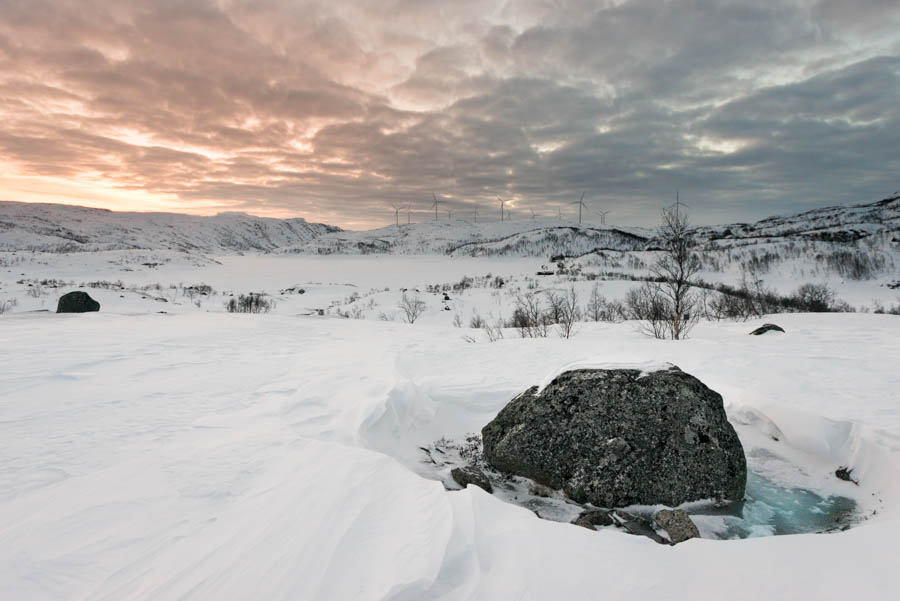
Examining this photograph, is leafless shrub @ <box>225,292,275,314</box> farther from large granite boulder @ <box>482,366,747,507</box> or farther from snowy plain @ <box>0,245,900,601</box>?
large granite boulder @ <box>482,366,747,507</box>

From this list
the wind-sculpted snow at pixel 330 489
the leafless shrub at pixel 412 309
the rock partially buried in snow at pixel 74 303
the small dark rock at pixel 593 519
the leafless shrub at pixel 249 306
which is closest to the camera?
the wind-sculpted snow at pixel 330 489

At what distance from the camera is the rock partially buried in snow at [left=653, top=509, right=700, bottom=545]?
3.23m

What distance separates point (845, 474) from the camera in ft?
13.5

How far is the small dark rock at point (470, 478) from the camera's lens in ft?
13.1

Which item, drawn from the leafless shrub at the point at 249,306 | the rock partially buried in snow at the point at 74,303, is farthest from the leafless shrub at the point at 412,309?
the rock partially buried in snow at the point at 74,303

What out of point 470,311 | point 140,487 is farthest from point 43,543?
point 470,311

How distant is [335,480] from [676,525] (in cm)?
264

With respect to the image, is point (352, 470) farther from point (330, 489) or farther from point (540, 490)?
point (540, 490)

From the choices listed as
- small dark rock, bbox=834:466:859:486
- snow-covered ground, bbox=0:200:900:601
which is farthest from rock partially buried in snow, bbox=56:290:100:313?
small dark rock, bbox=834:466:859:486

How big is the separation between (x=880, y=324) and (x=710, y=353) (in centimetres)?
825

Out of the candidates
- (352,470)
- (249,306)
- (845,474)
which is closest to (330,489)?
(352,470)

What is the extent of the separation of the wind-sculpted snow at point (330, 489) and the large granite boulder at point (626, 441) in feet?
3.27

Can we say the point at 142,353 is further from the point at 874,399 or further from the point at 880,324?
the point at 880,324

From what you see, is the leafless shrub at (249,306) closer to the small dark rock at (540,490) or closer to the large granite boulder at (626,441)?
the large granite boulder at (626,441)
